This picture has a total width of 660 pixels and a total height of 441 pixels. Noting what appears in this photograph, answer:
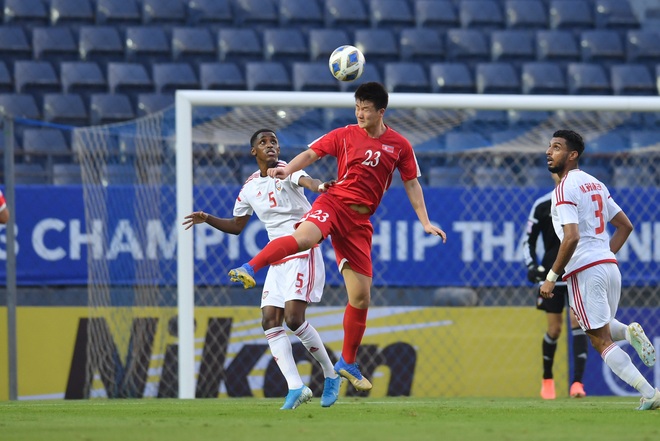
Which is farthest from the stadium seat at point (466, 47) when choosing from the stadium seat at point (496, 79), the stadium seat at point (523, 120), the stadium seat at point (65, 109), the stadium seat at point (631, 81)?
the stadium seat at point (65, 109)

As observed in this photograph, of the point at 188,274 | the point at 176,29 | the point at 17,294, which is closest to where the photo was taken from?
the point at 188,274

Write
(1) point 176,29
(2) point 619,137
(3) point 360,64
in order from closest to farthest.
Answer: (3) point 360,64 → (2) point 619,137 → (1) point 176,29

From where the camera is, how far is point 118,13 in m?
15.7

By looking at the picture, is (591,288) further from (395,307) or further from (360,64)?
(395,307)

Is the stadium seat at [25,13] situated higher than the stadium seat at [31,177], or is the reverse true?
the stadium seat at [25,13]

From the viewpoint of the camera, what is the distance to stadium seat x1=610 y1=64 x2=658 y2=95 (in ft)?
51.8

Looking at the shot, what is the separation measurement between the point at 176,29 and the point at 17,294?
587 cm

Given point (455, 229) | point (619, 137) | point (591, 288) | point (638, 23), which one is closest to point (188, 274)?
point (455, 229)

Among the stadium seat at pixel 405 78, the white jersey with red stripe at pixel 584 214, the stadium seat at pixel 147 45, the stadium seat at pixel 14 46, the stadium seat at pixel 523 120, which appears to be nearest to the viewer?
the white jersey with red stripe at pixel 584 214

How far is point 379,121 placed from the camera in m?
7.34

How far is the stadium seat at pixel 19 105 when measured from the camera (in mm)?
14102

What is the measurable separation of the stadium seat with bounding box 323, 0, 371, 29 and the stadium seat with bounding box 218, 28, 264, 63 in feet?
4.02

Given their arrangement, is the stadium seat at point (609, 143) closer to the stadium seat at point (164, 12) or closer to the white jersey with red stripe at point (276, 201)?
the white jersey with red stripe at point (276, 201)

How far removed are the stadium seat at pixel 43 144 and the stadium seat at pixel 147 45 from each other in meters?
2.01
